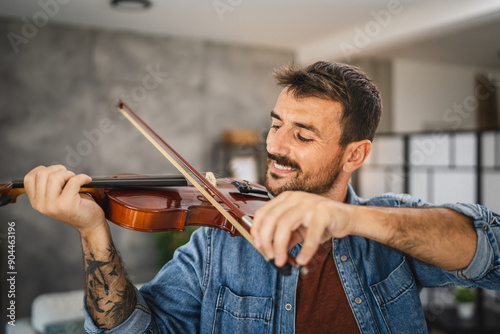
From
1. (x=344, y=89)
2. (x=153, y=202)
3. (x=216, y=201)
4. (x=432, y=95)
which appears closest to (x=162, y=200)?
(x=153, y=202)

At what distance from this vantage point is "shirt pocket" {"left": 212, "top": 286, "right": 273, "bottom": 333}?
1.08 m

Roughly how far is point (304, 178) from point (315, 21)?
3.39 meters

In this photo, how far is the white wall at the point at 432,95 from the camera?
18.5 feet

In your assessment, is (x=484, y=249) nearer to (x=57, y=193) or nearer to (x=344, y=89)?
(x=344, y=89)

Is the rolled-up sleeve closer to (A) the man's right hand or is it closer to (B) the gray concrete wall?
(A) the man's right hand

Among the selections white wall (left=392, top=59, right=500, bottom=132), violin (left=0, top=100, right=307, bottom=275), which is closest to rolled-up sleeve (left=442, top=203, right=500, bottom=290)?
violin (left=0, top=100, right=307, bottom=275)

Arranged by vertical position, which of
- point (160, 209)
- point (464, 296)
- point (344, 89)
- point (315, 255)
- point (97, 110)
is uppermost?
point (97, 110)

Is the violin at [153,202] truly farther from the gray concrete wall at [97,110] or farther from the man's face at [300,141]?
the gray concrete wall at [97,110]

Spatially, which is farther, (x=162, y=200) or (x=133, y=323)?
(x=162, y=200)

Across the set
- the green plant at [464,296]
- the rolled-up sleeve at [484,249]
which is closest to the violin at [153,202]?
the rolled-up sleeve at [484,249]

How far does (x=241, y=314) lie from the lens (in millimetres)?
1081

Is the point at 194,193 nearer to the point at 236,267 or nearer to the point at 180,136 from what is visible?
the point at 236,267

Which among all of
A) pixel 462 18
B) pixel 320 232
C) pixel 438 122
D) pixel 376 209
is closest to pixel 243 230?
pixel 320 232

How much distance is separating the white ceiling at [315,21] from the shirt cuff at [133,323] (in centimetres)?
311
